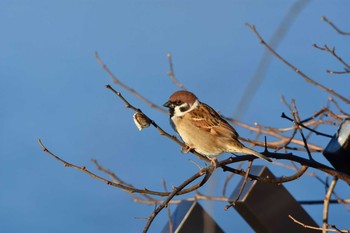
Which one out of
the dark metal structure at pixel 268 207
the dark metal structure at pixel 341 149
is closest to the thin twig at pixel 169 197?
the dark metal structure at pixel 341 149

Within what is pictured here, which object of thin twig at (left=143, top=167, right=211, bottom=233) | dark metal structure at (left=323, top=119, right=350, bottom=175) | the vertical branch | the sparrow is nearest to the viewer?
thin twig at (left=143, top=167, right=211, bottom=233)

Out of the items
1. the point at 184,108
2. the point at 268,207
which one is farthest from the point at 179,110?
the point at 268,207

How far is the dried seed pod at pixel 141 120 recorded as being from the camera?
1508 millimetres

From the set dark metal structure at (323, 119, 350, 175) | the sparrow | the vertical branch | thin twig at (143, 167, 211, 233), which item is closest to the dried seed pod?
thin twig at (143, 167, 211, 233)

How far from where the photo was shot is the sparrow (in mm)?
2346

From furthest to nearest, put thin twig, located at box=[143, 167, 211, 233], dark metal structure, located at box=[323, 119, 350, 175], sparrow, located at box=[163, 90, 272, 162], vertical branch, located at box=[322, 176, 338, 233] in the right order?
sparrow, located at box=[163, 90, 272, 162], vertical branch, located at box=[322, 176, 338, 233], dark metal structure, located at box=[323, 119, 350, 175], thin twig, located at box=[143, 167, 211, 233]

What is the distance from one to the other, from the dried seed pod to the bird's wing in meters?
0.86

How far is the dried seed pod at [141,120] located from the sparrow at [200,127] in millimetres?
819

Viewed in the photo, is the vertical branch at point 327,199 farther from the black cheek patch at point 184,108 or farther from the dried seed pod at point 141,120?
the dried seed pod at point 141,120

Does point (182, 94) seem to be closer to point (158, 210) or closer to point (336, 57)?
point (336, 57)

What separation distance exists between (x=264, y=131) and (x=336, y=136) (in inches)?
28.5

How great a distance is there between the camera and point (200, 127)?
8.04ft

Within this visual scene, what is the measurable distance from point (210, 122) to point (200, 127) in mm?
51

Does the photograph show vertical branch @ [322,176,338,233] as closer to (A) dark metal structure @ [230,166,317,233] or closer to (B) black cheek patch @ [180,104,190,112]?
(A) dark metal structure @ [230,166,317,233]
